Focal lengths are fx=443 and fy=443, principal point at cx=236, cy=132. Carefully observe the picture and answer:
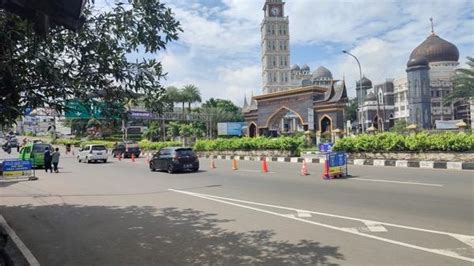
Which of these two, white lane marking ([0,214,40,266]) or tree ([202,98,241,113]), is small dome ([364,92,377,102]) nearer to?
tree ([202,98,241,113])

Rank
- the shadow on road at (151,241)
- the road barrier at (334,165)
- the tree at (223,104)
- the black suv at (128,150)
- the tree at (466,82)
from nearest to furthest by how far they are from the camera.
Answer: the shadow on road at (151,241)
the road barrier at (334,165)
the black suv at (128,150)
the tree at (466,82)
the tree at (223,104)

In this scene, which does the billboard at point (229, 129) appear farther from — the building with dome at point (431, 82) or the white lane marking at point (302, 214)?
the white lane marking at point (302, 214)

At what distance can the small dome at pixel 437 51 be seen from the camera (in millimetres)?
97438

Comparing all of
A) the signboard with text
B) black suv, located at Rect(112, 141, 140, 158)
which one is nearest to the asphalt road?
the signboard with text

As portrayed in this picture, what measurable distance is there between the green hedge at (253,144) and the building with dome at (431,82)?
2599 inches

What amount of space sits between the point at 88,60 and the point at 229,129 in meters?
84.9

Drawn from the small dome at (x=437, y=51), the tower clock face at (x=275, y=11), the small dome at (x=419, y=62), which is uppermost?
the tower clock face at (x=275, y=11)

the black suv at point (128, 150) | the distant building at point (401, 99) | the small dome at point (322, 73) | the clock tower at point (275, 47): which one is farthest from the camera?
the small dome at point (322, 73)

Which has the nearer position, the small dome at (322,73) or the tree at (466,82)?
the tree at (466,82)

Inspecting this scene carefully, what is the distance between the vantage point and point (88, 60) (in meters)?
7.29

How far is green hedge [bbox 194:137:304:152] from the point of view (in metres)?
31.8

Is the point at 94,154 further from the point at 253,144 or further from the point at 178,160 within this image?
the point at 178,160

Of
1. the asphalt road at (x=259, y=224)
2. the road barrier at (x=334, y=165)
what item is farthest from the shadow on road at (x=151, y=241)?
the road barrier at (x=334, y=165)

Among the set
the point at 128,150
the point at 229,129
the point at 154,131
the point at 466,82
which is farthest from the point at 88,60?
the point at 229,129
